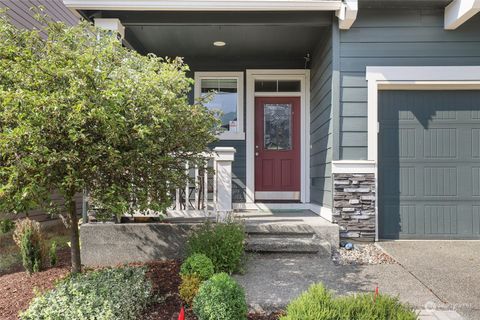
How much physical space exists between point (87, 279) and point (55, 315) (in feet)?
1.61

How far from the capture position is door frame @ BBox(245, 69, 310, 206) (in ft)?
22.5

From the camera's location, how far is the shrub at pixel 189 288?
10.4 feet

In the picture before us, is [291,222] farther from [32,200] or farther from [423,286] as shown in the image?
[32,200]

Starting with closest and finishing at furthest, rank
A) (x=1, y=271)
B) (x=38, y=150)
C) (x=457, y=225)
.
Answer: (x=38, y=150)
(x=1, y=271)
(x=457, y=225)

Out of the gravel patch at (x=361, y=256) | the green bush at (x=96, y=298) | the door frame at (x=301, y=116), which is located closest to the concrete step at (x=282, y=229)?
the gravel patch at (x=361, y=256)

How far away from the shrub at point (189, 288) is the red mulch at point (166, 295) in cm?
8

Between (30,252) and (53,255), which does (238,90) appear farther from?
(30,252)

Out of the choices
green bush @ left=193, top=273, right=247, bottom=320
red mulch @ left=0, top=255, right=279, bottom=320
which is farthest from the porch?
green bush @ left=193, top=273, right=247, bottom=320

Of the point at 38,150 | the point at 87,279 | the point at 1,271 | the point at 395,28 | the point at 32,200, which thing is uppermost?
the point at 395,28

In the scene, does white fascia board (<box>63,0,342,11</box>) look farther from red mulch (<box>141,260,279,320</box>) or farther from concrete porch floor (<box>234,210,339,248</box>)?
red mulch (<box>141,260,279,320</box>)

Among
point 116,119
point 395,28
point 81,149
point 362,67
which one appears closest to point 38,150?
point 81,149

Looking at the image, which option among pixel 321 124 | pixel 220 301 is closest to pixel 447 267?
pixel 321 124

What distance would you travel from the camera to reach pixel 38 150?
271 cm

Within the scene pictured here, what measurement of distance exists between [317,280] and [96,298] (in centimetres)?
204
